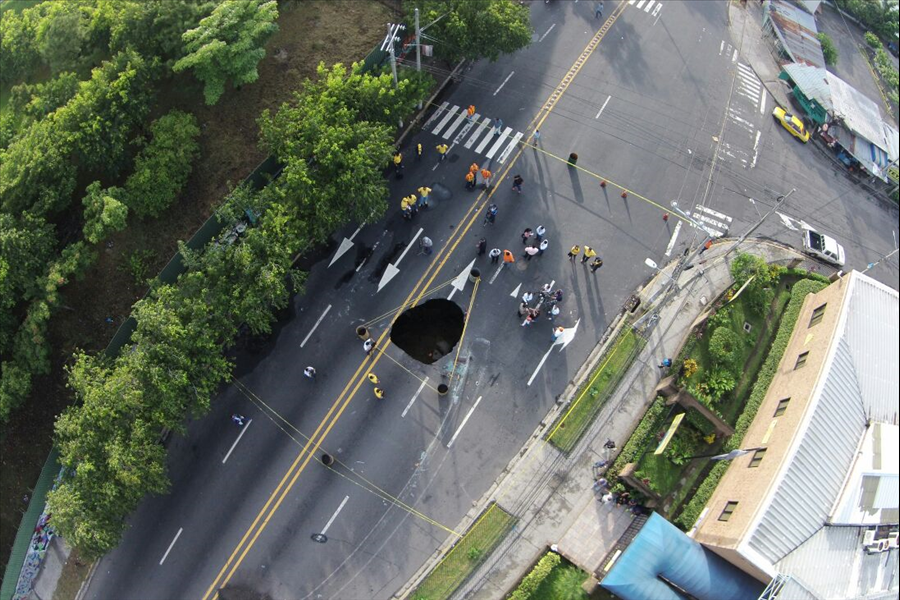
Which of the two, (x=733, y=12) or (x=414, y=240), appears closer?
(x=414, y=240)

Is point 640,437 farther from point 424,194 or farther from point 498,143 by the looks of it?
point 498,143

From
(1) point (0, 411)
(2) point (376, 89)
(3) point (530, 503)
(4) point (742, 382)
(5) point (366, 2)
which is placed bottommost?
(1) point (0, 411)

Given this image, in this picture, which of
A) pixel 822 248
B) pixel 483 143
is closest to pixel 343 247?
pixel 483 143

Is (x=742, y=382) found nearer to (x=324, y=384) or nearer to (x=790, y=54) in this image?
(x=324, y=384)

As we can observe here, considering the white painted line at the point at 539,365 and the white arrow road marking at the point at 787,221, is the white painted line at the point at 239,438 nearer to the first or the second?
the white painted line at the point at 539,365

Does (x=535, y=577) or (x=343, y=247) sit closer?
(x=535, y=577)

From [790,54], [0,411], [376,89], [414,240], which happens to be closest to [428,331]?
[414,240]

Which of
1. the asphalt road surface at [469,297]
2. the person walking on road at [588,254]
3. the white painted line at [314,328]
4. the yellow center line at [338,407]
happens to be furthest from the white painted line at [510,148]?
the white painted line at [314,328]
